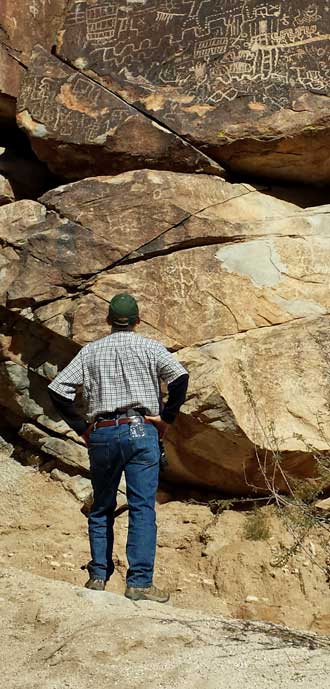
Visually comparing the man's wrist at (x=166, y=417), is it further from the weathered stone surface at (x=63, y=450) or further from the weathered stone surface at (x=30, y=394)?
the weathered stone surface at (x=30, y=394)

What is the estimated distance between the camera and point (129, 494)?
407 centimetres

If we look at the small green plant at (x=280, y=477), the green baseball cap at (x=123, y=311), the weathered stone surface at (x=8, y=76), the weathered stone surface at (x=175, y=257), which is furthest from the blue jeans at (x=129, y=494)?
the weathered stone surface at (x=8, y=76)

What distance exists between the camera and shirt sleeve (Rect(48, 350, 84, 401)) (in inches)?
167

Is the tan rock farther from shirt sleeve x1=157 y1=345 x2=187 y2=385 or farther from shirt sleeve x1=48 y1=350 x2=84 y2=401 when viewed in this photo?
shirt sleeve x1=48 y1=350 x2=84 y2=401

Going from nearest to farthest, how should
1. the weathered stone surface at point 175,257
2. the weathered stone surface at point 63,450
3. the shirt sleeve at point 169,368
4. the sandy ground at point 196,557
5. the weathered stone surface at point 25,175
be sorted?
the shirt sleeve at point 169,368
the sandy ground at point 196,557
the weathered stone surface at point 175,257
the weathered stone surface at point 63,450
the weathered stone surface at point 25,175

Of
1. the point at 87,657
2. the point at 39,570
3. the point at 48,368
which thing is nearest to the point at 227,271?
the point at 48,368

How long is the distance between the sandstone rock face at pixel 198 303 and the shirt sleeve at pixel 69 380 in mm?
1247

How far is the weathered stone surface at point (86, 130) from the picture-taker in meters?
6.20

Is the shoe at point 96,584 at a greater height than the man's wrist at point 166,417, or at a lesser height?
lesser

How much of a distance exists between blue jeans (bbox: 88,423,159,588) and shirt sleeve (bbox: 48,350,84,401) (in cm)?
26

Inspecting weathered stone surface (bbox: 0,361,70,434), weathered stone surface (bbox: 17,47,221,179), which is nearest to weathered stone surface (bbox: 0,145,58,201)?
weathered stone surface (bbox: 17,47,221,179)

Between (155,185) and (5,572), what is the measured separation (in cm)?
290

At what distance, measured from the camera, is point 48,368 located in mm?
5965

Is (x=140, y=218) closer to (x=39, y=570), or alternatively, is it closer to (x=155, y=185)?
(x=155, y=185)
